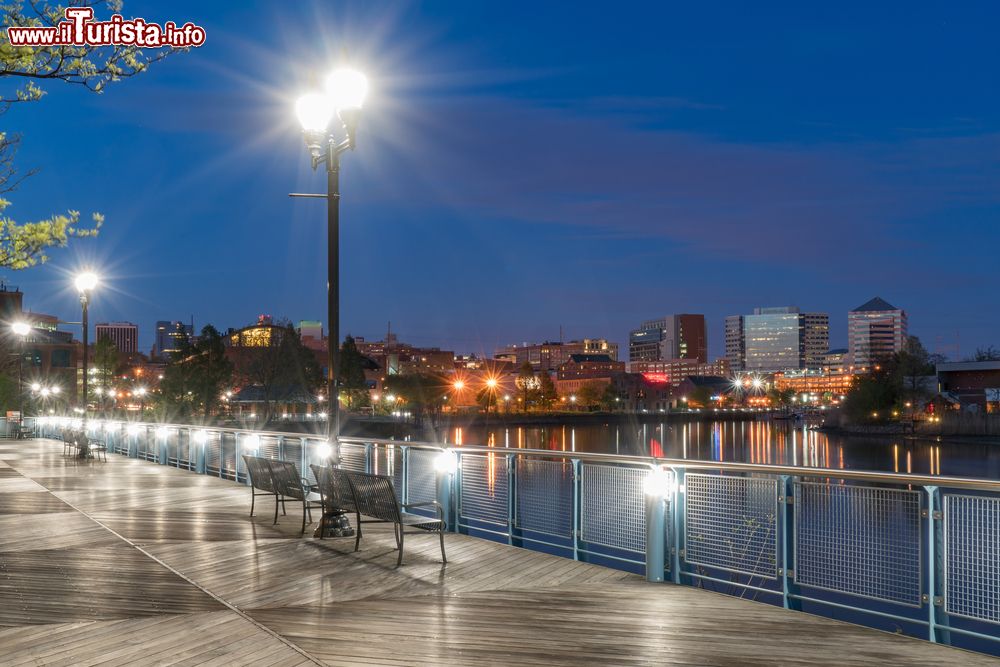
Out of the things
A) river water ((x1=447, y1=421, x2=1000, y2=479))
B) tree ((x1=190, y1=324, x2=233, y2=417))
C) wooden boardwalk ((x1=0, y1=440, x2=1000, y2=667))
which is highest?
tree ((x1=190, y1=324, x2=233, y2=417))

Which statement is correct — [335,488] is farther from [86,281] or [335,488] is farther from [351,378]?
[351,378]

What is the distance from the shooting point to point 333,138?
34.7 ft

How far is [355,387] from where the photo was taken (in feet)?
335

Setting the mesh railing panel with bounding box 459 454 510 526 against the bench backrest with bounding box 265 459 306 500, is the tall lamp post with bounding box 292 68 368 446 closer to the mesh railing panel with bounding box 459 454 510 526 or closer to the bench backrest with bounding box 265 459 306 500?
the bench backrest with bounding box 265 459 306 500

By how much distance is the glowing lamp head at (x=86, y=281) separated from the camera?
76.3ft

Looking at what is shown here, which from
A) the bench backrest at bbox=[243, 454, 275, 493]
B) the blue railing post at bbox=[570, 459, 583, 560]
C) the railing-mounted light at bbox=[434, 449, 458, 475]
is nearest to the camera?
the blue railing post at bbox=[570, 459, 583, 560]

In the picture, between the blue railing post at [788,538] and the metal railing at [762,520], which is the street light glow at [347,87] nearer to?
the metal railing at [762,520]

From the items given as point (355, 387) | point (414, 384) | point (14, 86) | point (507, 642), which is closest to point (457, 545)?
point (507, 642)

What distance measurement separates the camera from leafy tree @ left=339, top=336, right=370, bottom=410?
329 feet

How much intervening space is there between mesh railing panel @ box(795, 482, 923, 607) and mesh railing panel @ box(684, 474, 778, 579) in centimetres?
31

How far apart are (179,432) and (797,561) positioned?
18507mm

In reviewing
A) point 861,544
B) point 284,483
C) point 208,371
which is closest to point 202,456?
point 284,483

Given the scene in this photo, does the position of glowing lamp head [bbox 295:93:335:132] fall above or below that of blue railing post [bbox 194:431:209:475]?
above

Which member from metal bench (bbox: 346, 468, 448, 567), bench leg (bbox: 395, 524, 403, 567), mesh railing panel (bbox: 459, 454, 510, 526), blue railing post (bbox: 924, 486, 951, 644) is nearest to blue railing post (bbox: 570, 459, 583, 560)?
mesh railing panel (bbox: 459, 454, 510, 526)
